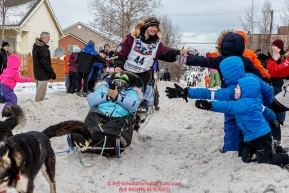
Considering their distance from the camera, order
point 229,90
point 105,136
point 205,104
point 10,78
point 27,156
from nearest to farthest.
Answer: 1. point 27,156
2. point 205,104
3. point 229,90
4. point 105,136
5. point 10,78

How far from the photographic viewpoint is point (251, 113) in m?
4.66

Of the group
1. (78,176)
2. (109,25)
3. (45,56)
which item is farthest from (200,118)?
(109,25)

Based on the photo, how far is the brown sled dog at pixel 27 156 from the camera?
3.25 metres

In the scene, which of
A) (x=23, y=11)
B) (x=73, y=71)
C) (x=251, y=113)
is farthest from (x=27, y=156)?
(x=23, y=11)

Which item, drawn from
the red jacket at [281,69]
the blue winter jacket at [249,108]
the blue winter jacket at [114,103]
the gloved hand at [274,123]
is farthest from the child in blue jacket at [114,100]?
the red jacket at [281,69]

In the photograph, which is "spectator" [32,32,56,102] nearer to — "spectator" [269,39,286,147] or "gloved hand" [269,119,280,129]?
"spectator" [269,39,286,147]

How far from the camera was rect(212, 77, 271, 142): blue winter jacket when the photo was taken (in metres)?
4.60

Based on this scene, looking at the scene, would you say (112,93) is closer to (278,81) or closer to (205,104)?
(205,104)

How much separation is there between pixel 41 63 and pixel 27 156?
21.4 feet

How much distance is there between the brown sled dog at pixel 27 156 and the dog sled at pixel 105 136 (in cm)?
96

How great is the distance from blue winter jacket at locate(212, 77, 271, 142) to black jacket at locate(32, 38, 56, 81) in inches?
240

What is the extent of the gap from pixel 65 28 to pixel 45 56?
51.6m

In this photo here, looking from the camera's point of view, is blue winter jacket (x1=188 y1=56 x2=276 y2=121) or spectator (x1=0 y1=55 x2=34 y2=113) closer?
blue winter jacket (x1=188 y1=56 x2=276 y2=121)

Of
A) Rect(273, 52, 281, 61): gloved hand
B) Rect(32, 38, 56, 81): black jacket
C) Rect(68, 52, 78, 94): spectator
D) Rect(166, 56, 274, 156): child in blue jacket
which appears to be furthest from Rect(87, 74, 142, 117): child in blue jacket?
Rect(68, 52, 78, 94): spectator
